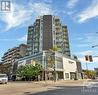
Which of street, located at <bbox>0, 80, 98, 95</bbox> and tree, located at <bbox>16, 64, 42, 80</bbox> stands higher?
tree, located at <bbox>16, 64, 42, 80</bbox>

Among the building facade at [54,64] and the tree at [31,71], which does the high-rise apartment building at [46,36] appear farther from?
the tree at [31,71]

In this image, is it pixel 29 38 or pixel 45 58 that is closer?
pixel 45 58

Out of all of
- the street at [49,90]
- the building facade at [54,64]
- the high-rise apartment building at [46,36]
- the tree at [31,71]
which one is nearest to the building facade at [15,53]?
the high-rise apartment building at [46,36]

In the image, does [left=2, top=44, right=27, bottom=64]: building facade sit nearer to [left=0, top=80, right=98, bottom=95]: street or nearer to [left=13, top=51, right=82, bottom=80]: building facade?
[left=13, top=51, right=82, bottom=80]: building facade

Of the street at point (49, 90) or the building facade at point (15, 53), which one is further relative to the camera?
the building facade at point (15, 53)

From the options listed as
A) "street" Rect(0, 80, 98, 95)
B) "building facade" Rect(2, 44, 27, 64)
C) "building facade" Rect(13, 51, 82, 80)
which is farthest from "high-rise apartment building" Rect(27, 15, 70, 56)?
"street" Rect(0, 80, 98, 95)

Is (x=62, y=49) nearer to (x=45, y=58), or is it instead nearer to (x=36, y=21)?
(x=36, y=21)

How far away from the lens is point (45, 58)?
8775 centimetres

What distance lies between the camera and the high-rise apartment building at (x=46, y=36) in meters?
118

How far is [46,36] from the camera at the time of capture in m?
119

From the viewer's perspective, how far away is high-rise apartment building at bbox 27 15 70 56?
11831 centimetres

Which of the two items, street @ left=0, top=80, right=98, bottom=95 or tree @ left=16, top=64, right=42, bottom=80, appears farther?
tree @ left=16, top=64, right=42, bottom=80

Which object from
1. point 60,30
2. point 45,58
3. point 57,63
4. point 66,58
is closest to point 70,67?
point 66,58

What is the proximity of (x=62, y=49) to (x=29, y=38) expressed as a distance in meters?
17.9
